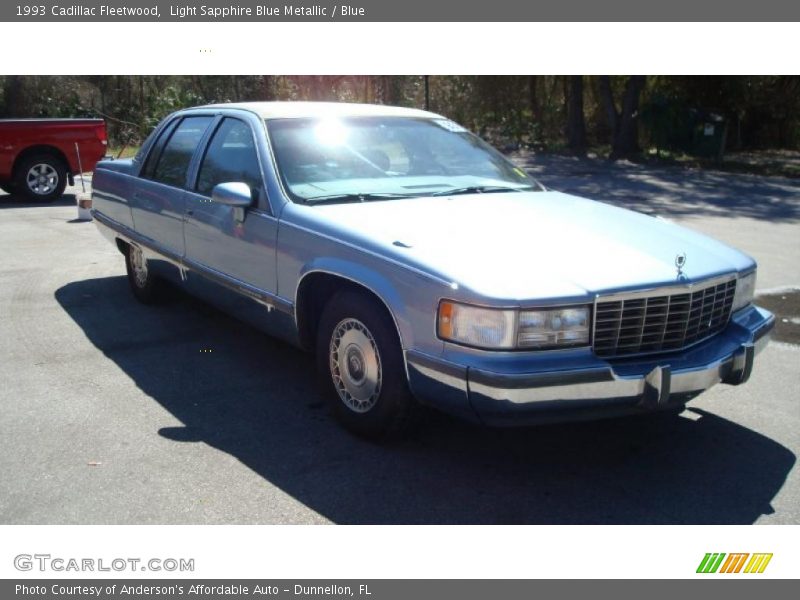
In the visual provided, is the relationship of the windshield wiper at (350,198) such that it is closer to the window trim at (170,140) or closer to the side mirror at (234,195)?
the side mirror at (234,195)

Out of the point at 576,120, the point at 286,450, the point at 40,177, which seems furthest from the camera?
the point at 576,120

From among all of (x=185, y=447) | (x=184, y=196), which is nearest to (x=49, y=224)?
(x=184, y=196)

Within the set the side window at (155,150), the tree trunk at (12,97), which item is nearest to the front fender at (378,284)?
the side window at (155,150)

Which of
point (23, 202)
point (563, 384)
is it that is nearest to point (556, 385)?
point (563, 384)

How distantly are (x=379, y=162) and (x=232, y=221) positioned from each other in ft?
3.16

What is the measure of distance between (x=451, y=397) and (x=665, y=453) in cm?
134

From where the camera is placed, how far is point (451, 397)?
A: 370cm

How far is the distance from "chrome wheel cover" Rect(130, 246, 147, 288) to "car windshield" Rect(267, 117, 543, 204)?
7.63 feet

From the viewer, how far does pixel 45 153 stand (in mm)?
13922

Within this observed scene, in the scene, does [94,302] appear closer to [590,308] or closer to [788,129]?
[590,308]

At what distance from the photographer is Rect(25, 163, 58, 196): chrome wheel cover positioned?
45.5 feet

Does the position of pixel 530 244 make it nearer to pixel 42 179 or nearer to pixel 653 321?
pixel 653 321

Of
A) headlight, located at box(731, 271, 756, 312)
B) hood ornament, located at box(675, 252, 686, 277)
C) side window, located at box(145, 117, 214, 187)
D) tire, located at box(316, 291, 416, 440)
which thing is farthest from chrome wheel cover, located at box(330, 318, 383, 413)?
side window, located at box(145, 117, 214, 187)

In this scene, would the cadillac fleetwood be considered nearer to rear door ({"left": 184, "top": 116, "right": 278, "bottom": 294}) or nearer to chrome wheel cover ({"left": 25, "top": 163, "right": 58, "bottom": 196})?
rear door ({"left": 184, "top": 116, "right": 278, "bottom": 294})
